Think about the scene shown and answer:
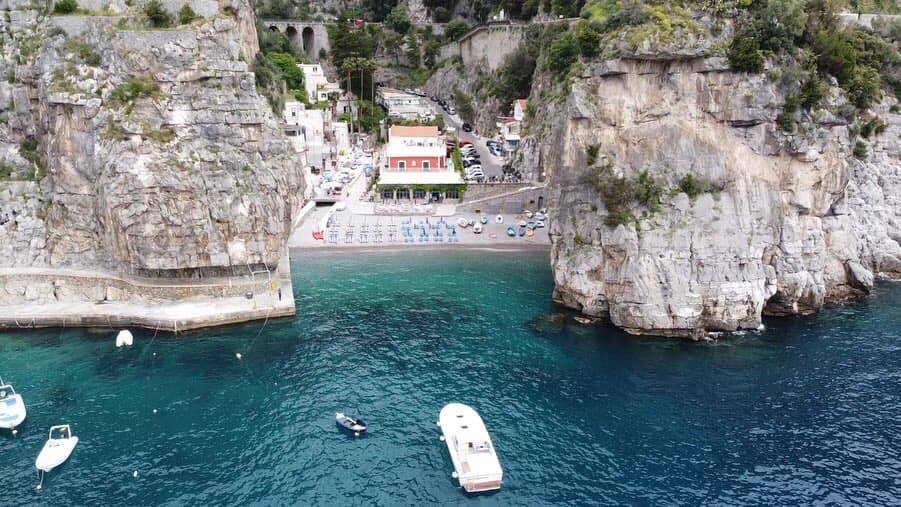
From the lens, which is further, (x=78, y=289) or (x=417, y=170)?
(x=417, y=170)

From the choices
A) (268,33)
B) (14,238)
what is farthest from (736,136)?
(268,33)

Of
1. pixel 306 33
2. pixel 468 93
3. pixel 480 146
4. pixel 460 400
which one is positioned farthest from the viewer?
pixel 306 33

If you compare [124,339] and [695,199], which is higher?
[695,199]

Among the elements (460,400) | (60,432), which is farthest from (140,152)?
(460,400)

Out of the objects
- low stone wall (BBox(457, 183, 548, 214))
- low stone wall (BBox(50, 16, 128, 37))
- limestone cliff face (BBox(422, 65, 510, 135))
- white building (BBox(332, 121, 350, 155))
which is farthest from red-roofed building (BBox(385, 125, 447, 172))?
low stone wall (BBox(50, 16, 128, 37))

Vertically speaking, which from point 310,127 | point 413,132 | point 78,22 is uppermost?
point 78,22

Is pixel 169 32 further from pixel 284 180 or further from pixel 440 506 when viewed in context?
pixel 440 506

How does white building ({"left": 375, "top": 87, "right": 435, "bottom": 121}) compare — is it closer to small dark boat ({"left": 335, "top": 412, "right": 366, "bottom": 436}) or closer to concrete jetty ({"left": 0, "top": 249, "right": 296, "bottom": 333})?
concrete jetty ({"left": 0, "top": 249, "right": 296, "bottom": 333})

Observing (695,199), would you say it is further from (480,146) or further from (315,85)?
(315,85)
